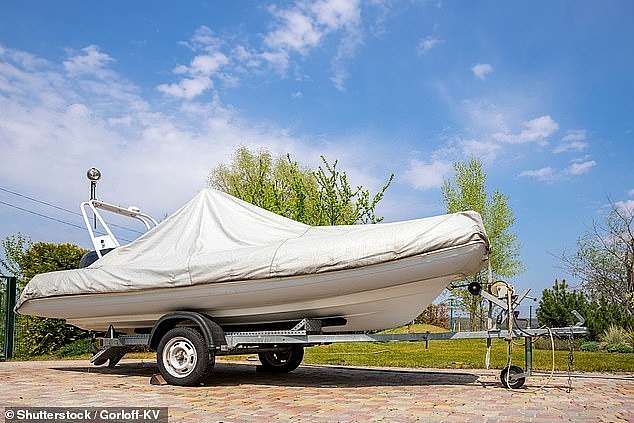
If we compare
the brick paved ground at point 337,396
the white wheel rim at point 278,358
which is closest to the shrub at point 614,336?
the brick paved ground at point 337,396

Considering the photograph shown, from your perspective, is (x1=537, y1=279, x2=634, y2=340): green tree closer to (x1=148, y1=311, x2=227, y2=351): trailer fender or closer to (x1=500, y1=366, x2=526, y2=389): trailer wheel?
(x1=500, y1=366, x2=526, y2=389): trailer wheel

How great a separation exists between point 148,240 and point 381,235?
3777 mm

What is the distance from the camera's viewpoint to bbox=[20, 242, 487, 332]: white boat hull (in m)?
7.25

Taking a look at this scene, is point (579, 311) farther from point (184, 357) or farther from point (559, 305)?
point (184, 357)

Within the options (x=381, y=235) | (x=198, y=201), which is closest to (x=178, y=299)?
(x=198, y=201)

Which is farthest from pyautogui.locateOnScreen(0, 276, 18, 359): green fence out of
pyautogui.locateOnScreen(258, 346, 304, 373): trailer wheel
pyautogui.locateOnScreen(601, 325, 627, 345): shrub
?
pyautogui.locateOnScreen(601, 325, 627, 345): shrub

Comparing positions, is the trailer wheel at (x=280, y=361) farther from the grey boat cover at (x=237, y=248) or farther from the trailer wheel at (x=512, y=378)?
the trailer wheel at (x=512, y=378)

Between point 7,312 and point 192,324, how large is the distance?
7.35 m

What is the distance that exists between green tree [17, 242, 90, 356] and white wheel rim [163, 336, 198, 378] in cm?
724

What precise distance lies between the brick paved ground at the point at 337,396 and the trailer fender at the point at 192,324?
580 mm

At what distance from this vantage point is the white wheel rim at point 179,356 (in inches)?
326

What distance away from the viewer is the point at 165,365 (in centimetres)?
839

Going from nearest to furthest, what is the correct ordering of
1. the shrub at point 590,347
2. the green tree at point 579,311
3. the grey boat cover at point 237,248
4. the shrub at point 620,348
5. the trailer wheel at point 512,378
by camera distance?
the grey boat cover at point 237,248 → the trailer wheel at point 512,378 → the shrub at point 620,348 → the shrub at point 590,347 → the green tree at point 579,311

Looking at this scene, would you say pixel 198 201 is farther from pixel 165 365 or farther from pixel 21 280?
pixel 21 280
